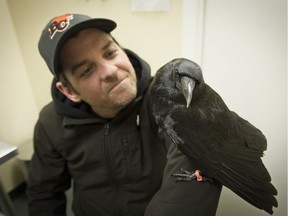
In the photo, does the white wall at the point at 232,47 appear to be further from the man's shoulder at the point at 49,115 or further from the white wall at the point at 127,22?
the man's shoulder at the point at 49,115

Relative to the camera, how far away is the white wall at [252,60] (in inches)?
31.6

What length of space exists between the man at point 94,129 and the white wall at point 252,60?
249 millimetres

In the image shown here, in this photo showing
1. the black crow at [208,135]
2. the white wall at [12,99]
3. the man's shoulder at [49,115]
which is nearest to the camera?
the black crow at [208,135]

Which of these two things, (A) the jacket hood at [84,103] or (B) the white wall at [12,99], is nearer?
(A) the jacket hood at [84,103]

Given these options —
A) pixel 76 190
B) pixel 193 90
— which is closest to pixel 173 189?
pixel 193 90

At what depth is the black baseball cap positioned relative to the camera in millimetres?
816

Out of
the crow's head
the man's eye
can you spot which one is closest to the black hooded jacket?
the man's eye

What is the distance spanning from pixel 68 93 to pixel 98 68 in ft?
0.62

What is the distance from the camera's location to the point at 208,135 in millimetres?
725

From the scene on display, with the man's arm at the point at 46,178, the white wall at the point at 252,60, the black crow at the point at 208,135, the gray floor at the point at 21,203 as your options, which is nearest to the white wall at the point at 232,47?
the white wall at the point at 252,60

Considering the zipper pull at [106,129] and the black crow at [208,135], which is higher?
the black crow at [208,135]

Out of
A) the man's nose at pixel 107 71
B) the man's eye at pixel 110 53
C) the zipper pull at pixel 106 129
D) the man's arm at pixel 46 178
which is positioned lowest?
the man's arm at pixel 46 178

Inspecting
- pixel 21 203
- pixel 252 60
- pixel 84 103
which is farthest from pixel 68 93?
pixel 21 203

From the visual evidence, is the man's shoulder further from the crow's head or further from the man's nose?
the crow's head
